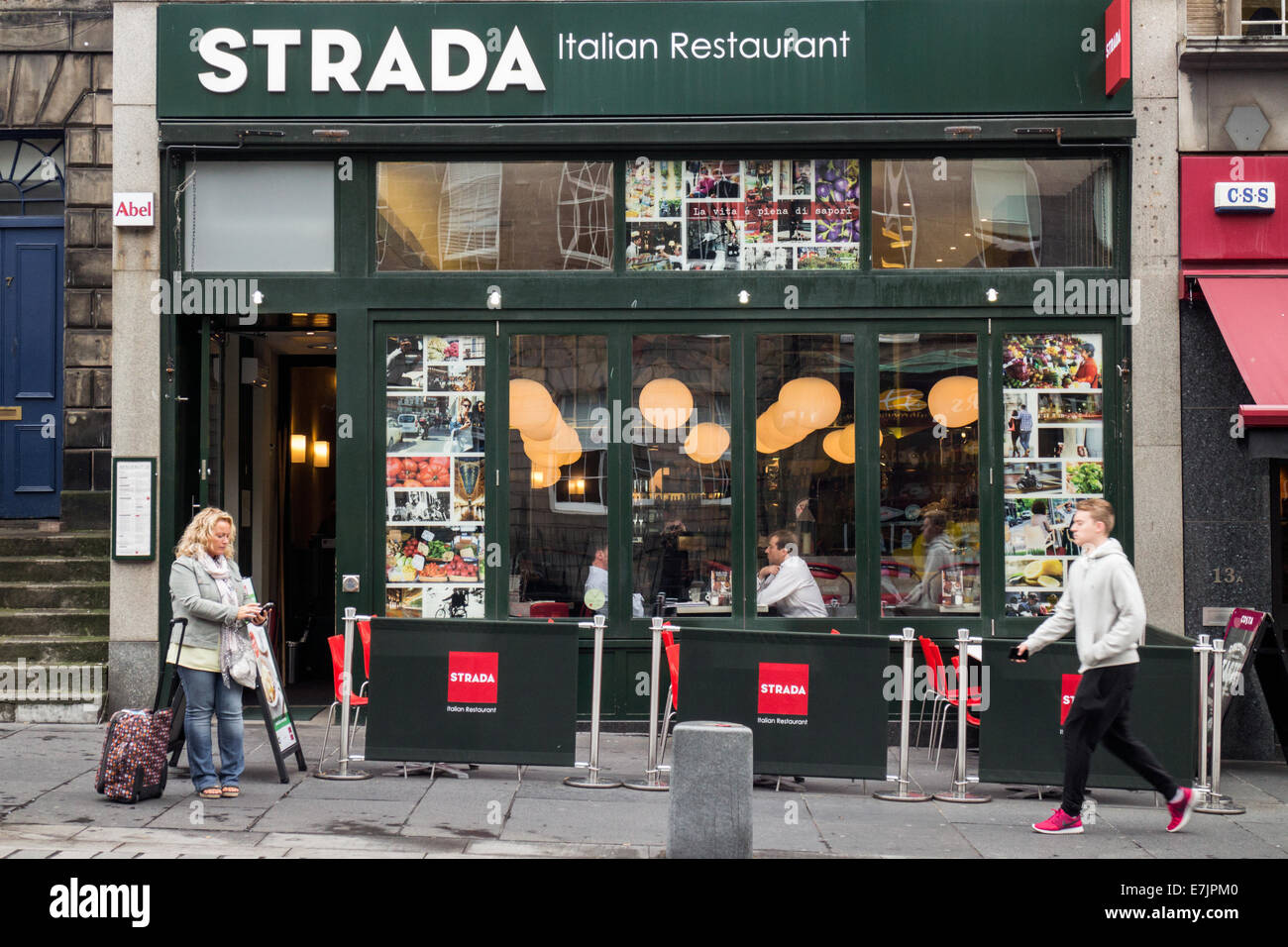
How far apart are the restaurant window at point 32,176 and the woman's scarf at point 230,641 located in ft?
16.7

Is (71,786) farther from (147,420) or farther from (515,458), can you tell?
(515,458)

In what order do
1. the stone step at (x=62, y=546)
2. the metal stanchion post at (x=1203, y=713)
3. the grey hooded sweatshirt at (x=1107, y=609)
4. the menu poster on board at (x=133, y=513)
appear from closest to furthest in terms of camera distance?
the grey hooded sweatshirt at (x=1107, y=609), the metal stanchion post at (x=1203, y=713), the menu poster on board at (x=133, y=513), the stone step at (x=62, y=546)

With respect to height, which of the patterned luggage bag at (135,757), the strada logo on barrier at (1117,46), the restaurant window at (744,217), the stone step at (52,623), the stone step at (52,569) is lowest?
the patterned luggage bag at (135,757)

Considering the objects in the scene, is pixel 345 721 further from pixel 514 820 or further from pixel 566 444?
pixel 566 444

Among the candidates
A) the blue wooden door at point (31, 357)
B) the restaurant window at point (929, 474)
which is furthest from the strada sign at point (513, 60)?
the restaurant window at point (929, 474)

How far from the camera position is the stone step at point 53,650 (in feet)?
34.3

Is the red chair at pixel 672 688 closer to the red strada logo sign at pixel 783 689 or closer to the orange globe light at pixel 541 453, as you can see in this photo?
the red strada logo sign at pixel 783 689

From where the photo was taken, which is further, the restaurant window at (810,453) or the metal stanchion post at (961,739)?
the restaurant window at (810,453)

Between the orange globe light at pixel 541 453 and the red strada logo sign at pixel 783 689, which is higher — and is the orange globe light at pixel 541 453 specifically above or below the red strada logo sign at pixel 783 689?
above

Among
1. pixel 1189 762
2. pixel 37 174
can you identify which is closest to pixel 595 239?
pixel 37 174

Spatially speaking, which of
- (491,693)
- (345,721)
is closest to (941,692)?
(491,693)

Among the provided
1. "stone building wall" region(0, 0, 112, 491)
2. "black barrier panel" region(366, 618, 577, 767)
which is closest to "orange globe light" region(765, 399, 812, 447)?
"black barrier panel" region(366, 618, 577, 767)

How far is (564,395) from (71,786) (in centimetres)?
490

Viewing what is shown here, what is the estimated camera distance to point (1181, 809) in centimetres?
773
